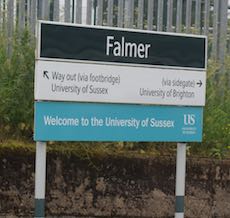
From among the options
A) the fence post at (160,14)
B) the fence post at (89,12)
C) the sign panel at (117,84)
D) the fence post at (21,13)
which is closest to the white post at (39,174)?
the sign panel at (117,84)

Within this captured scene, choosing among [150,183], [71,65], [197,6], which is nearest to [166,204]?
[150,183]

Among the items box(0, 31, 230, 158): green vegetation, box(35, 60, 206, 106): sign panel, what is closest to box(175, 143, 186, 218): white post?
box(35, 60, 206, 106): sign panel

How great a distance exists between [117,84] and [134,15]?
261cm

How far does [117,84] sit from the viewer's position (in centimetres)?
548

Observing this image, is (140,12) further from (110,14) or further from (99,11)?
(99,11)

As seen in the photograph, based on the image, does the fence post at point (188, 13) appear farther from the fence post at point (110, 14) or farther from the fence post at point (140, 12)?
the fence post at point (110, 14)

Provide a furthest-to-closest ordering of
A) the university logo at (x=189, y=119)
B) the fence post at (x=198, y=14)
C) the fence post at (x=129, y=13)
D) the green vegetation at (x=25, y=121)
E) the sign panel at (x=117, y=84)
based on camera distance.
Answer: the fence post at (x=198, y=14) < the fence post at (x=129, y=13) < the green vegetation at (x=25, y=121) < the university logo at (x=189, y=119) < the sign panel at (x=117, y=84)

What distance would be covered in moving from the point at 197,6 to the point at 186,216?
288 cm

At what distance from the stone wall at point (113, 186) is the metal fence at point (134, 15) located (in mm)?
1808

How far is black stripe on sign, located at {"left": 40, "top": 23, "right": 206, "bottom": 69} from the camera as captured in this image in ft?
17.1

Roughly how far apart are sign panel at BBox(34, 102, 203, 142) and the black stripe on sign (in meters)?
0.40

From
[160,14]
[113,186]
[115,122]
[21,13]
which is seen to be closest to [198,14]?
[160,14]

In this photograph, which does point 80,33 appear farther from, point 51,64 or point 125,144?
point 125,144

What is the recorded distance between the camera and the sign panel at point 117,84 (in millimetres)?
5176
